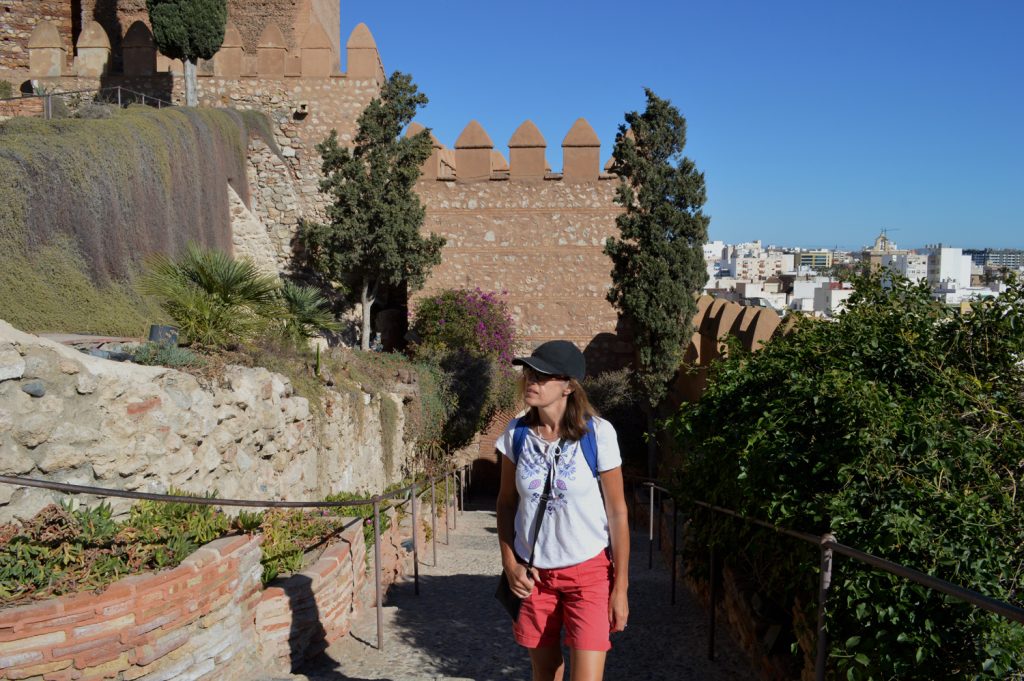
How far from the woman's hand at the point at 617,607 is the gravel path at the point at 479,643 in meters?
1.66

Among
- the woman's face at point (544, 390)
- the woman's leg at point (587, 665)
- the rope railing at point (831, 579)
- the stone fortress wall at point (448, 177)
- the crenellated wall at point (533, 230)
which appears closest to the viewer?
the rope railing at point (831, 579)

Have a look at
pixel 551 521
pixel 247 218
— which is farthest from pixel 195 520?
pixel 247 218

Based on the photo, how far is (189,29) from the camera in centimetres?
1642

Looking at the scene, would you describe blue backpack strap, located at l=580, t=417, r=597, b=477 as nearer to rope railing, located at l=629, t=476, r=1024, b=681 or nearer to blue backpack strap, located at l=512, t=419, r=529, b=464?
blue backpack strap, located at l=512, t=419, r=529, b=464

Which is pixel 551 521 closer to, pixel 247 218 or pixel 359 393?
pixel 359 393

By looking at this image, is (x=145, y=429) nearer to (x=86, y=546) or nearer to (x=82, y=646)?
(x=86, y=546)

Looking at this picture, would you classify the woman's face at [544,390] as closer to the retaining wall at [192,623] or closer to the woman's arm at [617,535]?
the woman's arm at [617,535]

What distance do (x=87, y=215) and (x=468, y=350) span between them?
8592 mm

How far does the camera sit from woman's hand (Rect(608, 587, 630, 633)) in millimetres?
3283

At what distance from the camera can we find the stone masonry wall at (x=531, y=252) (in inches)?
702

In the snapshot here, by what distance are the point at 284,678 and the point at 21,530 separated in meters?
1.50

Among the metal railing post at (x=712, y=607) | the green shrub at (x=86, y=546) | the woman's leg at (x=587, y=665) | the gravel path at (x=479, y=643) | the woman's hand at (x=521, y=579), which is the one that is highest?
the woman's hand at (x=521, y=579)

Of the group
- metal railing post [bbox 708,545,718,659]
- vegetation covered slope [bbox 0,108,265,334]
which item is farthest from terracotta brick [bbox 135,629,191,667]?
vegetation covered slope [bbox 0,108,265,334]

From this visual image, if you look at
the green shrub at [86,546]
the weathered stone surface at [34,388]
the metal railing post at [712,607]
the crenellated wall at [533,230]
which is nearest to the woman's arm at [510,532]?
the green shrub at [86,546]
